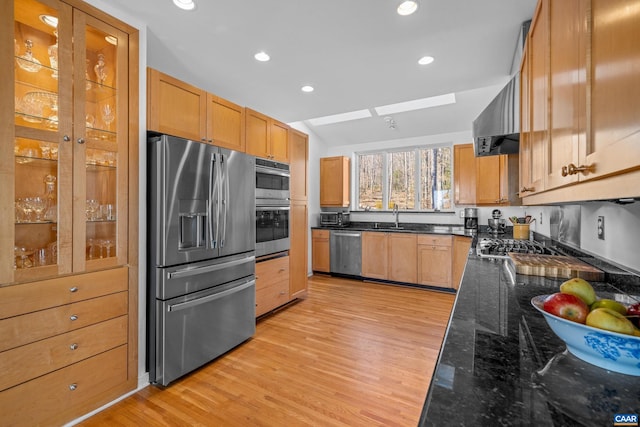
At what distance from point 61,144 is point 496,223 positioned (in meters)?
4.94

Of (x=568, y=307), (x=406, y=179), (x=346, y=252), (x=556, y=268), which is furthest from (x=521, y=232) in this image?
(x=568, y=307)

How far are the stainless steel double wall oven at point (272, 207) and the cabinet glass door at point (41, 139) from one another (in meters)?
1.64

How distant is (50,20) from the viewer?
1684 millimetres

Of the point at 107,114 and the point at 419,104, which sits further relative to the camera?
the point at 419,104

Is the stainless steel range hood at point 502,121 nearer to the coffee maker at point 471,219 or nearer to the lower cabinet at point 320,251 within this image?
the coffee maker at point 471,219

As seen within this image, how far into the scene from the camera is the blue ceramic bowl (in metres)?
0.60

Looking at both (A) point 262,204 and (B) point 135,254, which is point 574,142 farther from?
(A) point 262,204

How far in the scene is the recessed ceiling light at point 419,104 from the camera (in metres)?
4.13

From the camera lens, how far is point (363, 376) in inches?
87.4

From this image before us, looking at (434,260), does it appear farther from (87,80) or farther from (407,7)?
(87,80)

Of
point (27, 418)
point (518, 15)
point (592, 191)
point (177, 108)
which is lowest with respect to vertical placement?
point (27, 418)

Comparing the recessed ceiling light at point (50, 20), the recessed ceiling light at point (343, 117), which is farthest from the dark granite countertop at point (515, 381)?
the recessed ceiling light at point (343, 117)

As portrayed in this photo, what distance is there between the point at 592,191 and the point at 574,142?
0.20 metres

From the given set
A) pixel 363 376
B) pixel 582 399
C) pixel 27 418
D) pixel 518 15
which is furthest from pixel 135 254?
pixel 518 15
